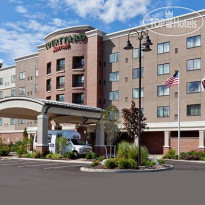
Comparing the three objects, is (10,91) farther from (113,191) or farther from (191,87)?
(113,191)

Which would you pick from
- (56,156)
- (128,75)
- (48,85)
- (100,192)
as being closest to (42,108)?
→ (56,156)

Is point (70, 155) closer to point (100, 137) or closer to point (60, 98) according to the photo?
point (100, 137)

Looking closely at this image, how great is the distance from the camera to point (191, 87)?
4166 cm

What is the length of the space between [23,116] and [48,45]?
18664mm

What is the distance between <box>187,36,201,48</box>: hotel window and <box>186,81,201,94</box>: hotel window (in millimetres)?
4322

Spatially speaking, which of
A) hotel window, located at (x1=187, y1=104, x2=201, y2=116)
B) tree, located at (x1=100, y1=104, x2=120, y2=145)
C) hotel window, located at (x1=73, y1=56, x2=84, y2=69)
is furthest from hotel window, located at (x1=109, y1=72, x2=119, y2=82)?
tree, located at (x1=100, y1=104, x2=120, y2=145)

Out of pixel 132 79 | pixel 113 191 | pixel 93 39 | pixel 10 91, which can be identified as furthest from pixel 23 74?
pixel 113 191

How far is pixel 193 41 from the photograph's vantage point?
137 feet

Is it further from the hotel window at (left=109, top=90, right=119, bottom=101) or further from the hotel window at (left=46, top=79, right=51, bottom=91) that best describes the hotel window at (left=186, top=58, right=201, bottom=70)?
the hotel window at (left=46, top=79, right=51, bottom=91)

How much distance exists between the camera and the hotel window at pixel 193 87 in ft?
135

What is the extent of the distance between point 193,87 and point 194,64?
2.66 m

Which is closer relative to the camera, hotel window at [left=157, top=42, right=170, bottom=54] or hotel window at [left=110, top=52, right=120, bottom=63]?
hotel window at [left=157, top=42, right=170, bottom=54]

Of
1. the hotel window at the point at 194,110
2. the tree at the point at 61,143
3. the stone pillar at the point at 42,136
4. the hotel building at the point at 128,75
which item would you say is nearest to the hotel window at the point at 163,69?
the hotel building at the point at 128,75

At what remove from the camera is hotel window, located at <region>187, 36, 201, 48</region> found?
41.3m
